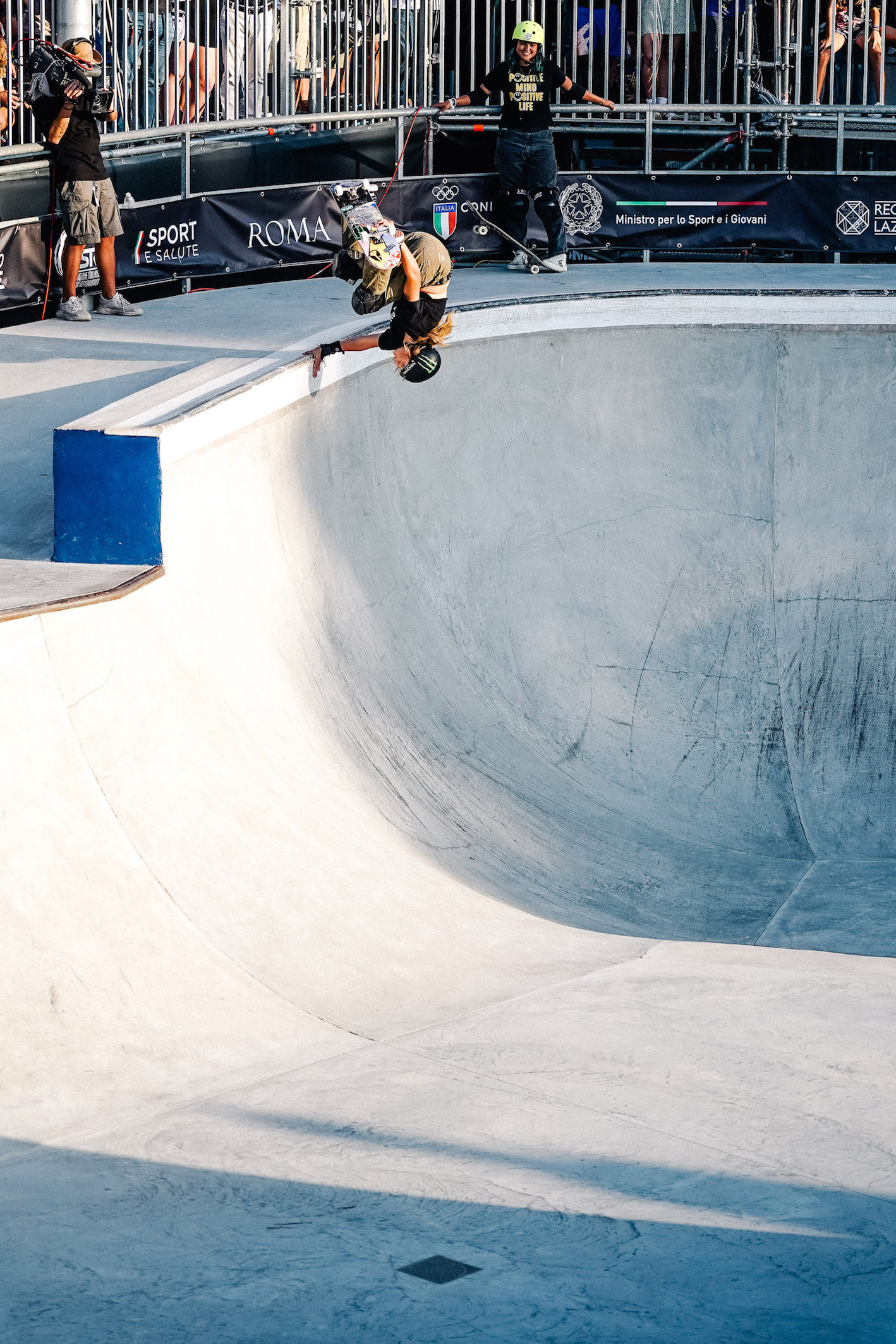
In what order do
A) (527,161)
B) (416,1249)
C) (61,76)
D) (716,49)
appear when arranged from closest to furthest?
1. (416,1249)
2. (61,76)
3. (527,161)
4. (716,49)

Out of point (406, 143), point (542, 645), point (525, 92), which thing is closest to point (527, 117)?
point (525, 92)

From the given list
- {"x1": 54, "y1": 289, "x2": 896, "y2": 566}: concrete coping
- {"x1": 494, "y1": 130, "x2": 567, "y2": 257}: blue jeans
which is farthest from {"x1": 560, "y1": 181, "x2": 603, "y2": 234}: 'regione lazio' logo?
{"x1": 54, "y1": 289, "x2": 896, "y2": 566}: concrete coping

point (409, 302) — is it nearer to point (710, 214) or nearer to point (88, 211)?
point (88, 211)

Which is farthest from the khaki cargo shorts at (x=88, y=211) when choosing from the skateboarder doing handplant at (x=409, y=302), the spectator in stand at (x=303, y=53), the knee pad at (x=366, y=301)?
the spectator in stand at (x=303, y=53)

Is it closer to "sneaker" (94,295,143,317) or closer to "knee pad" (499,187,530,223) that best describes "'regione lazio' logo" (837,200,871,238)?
"knee pad" (499,187,530,223)

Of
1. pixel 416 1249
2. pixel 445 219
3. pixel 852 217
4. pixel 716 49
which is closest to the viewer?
pixel 416 1249

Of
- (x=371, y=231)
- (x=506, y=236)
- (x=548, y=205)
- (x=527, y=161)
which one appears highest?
(x=527, y=161)

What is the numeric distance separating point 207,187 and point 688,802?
7.55m

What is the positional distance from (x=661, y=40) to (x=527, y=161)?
9.31 feet

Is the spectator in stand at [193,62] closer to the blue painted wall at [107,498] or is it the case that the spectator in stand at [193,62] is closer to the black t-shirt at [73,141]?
the black t-shirt at [73,141]

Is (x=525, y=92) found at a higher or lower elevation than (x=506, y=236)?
higher

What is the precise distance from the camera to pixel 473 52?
15.3 meters

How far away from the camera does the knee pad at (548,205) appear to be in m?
14.1

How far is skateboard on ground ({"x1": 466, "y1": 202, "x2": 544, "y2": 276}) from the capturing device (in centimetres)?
1427
